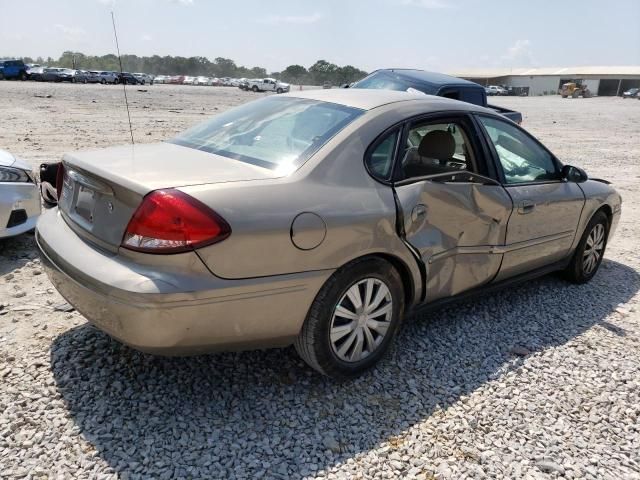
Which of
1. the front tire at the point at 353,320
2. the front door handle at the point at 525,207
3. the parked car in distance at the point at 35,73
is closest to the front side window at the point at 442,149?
the front door handle at the point at 525,207

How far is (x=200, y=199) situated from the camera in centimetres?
240

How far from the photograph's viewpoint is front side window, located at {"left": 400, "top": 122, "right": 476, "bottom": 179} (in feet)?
11.4

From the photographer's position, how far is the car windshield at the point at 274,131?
2.89 m

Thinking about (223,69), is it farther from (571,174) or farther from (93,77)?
(571,174)

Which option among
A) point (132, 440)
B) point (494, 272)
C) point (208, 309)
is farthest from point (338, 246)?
point (494, 272)

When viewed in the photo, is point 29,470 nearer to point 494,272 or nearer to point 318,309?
point 318,309

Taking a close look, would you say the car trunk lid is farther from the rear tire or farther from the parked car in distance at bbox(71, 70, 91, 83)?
the parked car in distance at bbox(71, 70, 91, 83)

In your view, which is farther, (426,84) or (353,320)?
(426,84)

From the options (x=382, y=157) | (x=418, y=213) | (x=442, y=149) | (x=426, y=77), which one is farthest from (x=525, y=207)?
(x=426, y=77)

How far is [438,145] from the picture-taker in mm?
3627

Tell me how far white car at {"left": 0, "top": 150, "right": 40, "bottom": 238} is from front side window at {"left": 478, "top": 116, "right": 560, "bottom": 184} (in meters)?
3.71

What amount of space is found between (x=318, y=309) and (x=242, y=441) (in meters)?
0.72

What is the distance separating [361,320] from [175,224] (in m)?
1.18

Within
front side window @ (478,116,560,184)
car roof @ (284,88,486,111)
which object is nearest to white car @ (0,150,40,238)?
car roof @ (284,88,486,111)
